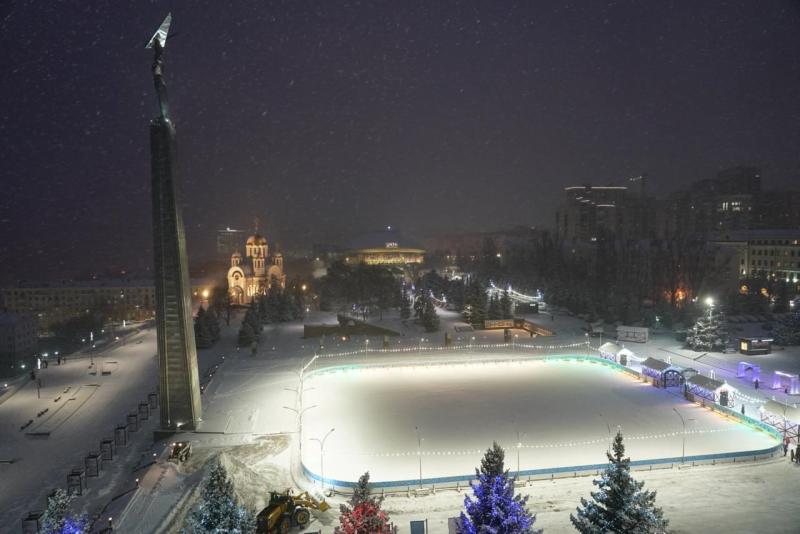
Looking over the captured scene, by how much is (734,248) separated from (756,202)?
4857 cm

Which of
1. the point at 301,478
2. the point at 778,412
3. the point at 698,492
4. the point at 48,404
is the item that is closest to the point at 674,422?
the point at 778,412

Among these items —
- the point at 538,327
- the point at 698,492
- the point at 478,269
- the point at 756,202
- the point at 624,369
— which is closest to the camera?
the point at 698,492

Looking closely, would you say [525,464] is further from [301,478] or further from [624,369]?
[624,369]

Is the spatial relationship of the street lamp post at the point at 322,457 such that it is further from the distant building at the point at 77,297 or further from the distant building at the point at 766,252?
the distant building at the point at 77,297

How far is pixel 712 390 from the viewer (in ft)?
66.6

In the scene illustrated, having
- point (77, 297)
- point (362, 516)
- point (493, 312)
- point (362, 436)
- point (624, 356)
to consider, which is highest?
point (362, 516)

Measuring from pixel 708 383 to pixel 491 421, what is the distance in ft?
29.0

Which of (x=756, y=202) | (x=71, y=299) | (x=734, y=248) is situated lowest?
(x=71, y=299)

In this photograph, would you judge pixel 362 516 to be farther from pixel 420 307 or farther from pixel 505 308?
pixel 420 307

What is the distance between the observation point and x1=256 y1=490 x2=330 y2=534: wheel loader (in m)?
11.2

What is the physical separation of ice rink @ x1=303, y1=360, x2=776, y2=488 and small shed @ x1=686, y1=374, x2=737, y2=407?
0.65 meters

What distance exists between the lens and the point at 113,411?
20453 millimetres

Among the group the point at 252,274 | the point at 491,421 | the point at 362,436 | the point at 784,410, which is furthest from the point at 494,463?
the point at 252,274

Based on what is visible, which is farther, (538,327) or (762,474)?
(538,327)
